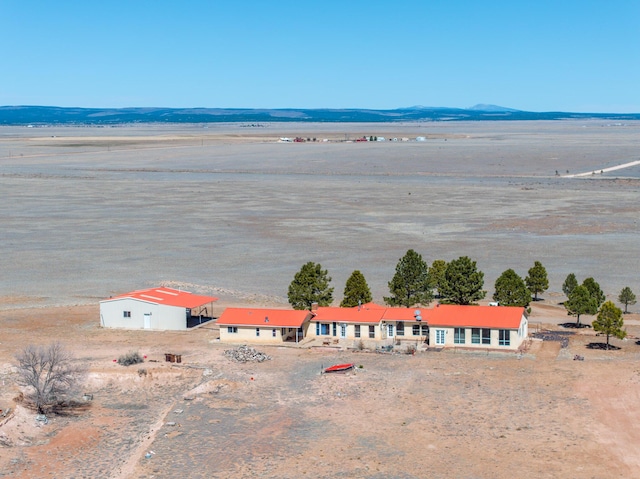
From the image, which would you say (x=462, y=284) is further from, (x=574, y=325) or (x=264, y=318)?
(x=264, y=318)

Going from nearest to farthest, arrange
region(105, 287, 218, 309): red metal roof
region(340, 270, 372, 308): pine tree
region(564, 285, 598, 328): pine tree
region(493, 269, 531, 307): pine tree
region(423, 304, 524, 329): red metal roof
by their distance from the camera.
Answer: region(423, 304, 524, 329): red metal roof
region(564, 285, 598, 328): pine tree
region(493, 269, 531, 307): pine tree
region(105, 287, 218, 309): red metal roof
region(340, 270, 372, 308): pine tree

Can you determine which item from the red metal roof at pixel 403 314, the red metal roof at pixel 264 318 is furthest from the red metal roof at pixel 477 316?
the red metal roof at pixel 264 318

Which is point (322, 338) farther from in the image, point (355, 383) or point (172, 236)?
point (172, 236)

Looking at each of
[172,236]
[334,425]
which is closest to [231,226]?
[172,236]

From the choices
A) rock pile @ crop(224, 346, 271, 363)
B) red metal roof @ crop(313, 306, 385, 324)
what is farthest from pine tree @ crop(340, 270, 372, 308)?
rock pile @ crop(224, 346, 271, 363)

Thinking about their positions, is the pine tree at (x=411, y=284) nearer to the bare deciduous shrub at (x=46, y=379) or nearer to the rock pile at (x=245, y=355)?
the rock pile at (x=245, y=355)

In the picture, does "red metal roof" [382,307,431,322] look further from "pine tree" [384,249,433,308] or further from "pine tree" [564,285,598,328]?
"pine tree" [564,285,598,328]
